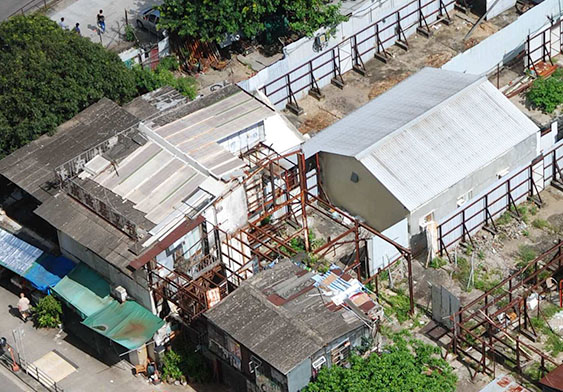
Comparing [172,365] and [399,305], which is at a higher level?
[172,365]

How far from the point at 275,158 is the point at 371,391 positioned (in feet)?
46.6

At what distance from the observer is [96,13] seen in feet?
278

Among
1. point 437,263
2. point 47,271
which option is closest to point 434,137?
point 437,263

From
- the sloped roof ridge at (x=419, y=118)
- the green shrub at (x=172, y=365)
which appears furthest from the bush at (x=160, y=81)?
the green shrub at (x=172, y=365)

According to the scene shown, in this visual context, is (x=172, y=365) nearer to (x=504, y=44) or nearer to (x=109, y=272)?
(x=109, y=272)

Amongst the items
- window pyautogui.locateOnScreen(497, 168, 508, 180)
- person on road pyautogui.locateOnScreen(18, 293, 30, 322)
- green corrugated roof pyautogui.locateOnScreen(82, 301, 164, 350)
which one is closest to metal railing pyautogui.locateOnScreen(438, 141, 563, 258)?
window pyautogui.locateOnScreen(497, 168, 508, 180)

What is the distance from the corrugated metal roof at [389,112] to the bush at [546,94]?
564cm

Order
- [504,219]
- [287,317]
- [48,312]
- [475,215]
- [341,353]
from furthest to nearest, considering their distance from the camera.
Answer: [504,219]
[475,215]
[48,312]
[287,317]
[341,353]

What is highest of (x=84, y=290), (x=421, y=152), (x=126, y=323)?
(x=421, y=152)

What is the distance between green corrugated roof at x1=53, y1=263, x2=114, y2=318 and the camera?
63375mm

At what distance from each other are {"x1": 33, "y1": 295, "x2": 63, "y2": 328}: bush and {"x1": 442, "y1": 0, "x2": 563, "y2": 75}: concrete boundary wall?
24.8 m

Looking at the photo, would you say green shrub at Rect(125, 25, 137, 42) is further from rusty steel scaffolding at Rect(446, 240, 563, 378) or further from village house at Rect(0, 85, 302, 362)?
rusty steel scaffolding at Rect(446, 240, 563, 378)

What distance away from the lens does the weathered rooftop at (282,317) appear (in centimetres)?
5659

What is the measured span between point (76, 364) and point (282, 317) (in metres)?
11.2
